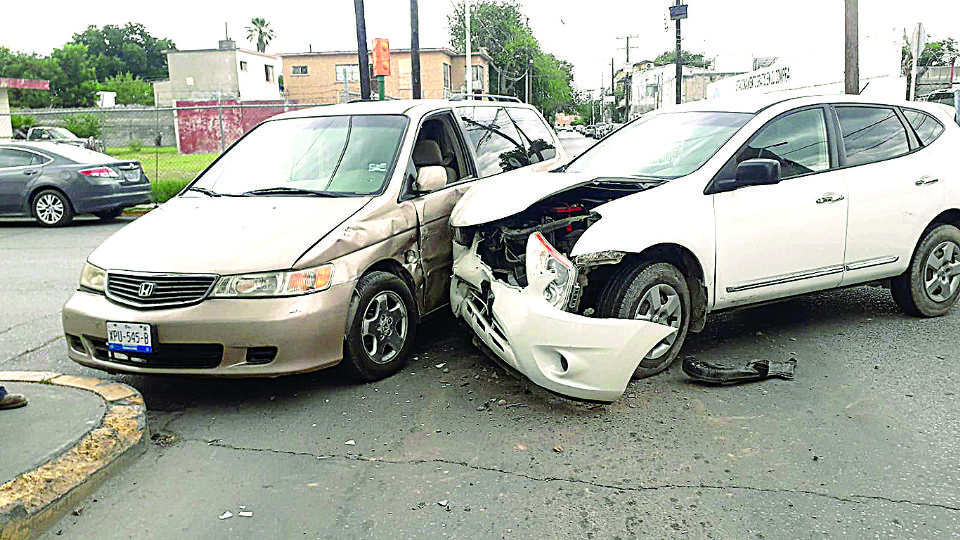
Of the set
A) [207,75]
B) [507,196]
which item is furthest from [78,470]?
[207,75]

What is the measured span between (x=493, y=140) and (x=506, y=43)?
81578 mm

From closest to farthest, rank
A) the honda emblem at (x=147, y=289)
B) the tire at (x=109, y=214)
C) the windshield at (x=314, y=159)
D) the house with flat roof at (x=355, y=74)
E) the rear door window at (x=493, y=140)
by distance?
the honda emblem at (x=147, y=289)
the windshield at (x=314, y=159)
the rear door window at (x=493, y=140)
the tire at (x=109, y=214)
the house with flat roof at (x=355, y=74)

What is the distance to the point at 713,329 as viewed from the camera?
6.39m

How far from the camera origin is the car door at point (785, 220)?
5434mm

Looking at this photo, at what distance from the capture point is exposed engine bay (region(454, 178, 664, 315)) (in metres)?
5.26

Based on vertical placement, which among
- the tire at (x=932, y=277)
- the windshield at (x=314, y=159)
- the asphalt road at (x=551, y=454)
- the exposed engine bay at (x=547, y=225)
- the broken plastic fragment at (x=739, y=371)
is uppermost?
the windshield at (x=314, y=159)

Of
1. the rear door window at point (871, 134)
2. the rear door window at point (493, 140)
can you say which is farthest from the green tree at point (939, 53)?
the rear door window at point (493, 140)

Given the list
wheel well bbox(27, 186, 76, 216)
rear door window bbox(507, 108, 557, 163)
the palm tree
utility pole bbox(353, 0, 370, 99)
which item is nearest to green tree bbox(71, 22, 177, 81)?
the palm tree

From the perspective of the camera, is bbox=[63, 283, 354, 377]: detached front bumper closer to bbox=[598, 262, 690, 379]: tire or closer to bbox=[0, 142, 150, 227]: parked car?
bbox=[598, 262, 690, 379]: tire

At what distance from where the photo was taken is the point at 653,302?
5148 millimetres

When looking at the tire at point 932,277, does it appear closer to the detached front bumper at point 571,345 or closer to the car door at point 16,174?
the detached front bumper at point 571,345

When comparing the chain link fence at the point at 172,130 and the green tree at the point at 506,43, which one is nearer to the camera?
the chain link fence at the point at 172,130

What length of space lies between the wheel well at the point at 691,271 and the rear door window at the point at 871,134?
5.24 feet

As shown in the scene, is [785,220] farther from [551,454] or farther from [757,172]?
[551,454]
